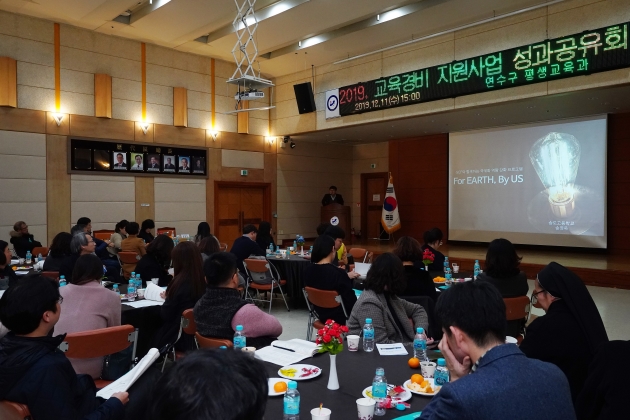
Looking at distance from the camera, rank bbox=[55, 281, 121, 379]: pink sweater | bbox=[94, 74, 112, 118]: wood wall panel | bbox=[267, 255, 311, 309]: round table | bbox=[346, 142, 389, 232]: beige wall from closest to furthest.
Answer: bbox=[55, 281, 121, 379]: pink sweater, bbox=[267, 255, 311, 309]: round table, bbox=[94, 74, 112, 118]: wood wall panel, bbox=[346, 142, 389, 232]: beige wall

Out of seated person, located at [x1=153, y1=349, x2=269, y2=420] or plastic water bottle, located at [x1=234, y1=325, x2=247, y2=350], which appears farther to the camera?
plastic water bottle, located at [x1=234, y1=325, x2=247, y2=350]

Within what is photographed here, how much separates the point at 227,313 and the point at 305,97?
983 cm

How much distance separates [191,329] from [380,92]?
8207mm

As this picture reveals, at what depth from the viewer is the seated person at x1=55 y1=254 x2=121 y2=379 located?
3107 mm

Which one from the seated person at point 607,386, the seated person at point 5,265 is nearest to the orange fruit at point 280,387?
the seated person at point 607,386

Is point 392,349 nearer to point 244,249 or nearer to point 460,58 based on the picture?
point 244,249

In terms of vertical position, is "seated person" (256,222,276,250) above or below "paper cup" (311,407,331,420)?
above

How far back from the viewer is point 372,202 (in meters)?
15.8

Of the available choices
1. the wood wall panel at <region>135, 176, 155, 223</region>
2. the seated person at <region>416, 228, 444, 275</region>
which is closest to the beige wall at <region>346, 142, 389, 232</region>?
the wood wall panel at <region>135, 176, 155, 223</region>

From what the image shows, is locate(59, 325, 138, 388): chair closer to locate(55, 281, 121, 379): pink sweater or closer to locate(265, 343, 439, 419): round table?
locate(55, 281, 121, 379): pink sweater

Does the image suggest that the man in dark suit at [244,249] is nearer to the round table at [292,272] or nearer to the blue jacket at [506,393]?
the round table at [292,272]

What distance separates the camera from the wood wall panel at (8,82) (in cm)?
907

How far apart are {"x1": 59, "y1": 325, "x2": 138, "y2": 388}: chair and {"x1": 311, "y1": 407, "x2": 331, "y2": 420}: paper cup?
1572mm

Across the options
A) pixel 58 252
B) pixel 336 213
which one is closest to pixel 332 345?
pixel 58 252
